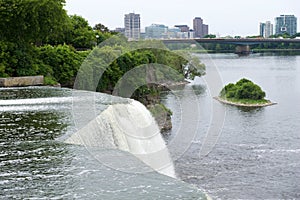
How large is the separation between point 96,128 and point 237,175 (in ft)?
26.9

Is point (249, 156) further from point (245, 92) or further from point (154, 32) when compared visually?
point (154, 32)

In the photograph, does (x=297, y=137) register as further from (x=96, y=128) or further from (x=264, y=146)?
(x=96, y=128)

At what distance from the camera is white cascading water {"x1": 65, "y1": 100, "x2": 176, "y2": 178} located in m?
11.2

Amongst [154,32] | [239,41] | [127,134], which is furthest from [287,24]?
[127,134]

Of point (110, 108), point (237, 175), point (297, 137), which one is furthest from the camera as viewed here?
point (297, 137)

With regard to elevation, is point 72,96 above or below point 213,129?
above

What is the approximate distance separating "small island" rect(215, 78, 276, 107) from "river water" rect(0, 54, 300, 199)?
4.86 feet

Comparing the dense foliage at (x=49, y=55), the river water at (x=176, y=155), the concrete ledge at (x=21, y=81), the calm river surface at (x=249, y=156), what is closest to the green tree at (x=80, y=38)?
the dense foliage at (x=49, y=55)

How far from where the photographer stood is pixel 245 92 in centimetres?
4109

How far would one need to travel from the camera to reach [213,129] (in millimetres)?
28641

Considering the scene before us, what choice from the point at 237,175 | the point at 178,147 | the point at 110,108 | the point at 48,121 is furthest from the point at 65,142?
the point at 178,147

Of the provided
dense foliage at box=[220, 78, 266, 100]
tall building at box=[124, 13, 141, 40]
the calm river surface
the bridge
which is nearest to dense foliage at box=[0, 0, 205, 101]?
the calm river surface

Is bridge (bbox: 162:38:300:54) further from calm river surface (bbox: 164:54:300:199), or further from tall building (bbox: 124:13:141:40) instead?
calm river surface (bbox: 164:54:300:199)

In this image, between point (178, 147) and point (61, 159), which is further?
point (178, 147)
